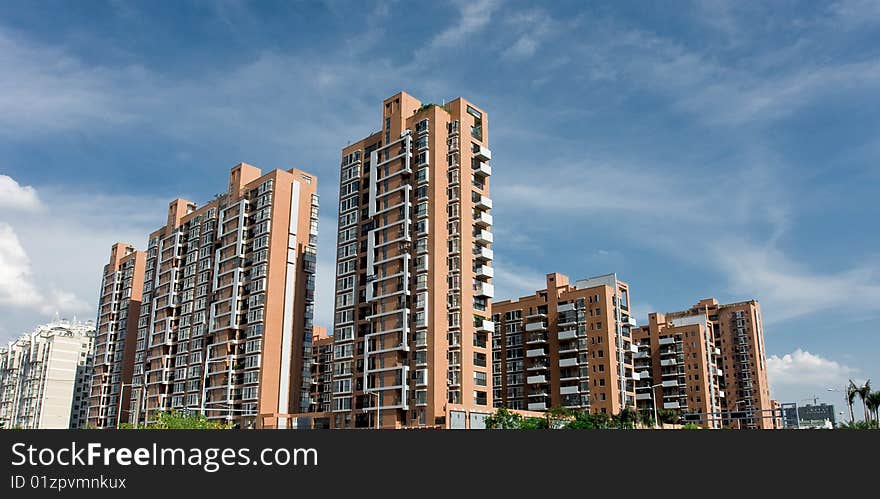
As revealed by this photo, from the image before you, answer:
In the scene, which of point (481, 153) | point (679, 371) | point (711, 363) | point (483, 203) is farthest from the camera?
point (711, 363)

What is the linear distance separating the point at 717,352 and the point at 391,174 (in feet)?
345

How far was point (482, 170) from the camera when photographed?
99.6 metres

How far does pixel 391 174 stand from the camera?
99.6 metres

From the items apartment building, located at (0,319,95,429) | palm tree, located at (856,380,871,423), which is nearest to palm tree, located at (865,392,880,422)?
palm tree, located at (856,380,871,423)

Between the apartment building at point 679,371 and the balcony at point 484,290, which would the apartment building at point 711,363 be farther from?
the balcony at point 484,290

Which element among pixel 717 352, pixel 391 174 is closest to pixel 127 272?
pixel 391 174

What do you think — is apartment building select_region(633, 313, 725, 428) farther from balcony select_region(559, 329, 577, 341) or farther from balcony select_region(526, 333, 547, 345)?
balcony select_region(559, 329, 577, 341)

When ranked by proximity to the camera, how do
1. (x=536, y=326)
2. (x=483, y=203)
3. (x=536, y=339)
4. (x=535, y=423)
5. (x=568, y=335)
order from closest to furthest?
(x=535, y=423) → (x=483, y=203) → (x=568, y=335) → (x=536, y=326) → (x=536, y=339)

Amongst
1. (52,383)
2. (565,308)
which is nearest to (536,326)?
(565,308)

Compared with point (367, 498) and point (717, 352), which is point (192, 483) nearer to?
point (367, 498)

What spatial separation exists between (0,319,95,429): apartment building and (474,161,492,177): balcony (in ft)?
418

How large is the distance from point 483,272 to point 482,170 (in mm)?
14018

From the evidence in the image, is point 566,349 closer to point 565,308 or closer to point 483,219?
point 565,308

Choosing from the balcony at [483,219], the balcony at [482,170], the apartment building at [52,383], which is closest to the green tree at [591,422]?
the balcony at [483,219]
